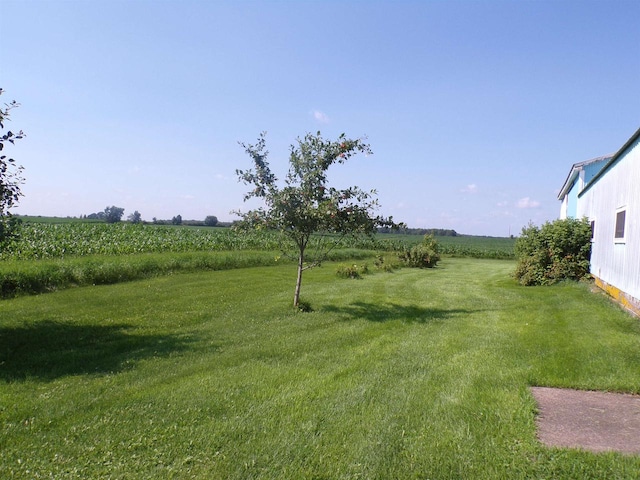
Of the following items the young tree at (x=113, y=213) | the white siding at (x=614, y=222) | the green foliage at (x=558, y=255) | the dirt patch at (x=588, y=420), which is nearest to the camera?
the dirt patch at (x=588, y=420)

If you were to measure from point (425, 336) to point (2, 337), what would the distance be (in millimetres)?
8064

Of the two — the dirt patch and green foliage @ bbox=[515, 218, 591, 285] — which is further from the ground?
green foliage @ bbox=[515, 218, 591, 285]

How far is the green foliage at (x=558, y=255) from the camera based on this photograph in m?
14.9

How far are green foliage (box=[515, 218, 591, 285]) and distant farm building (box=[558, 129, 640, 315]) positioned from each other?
2.21ft

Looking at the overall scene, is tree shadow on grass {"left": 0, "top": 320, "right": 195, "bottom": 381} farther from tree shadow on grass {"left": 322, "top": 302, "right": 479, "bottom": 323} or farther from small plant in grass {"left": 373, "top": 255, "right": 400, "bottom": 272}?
small plant in grass {"left": 373, "top": 255, "right": 400, "bottom": 272}

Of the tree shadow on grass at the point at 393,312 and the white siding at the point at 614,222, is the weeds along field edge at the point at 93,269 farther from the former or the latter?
the white siding at the point at 614,222

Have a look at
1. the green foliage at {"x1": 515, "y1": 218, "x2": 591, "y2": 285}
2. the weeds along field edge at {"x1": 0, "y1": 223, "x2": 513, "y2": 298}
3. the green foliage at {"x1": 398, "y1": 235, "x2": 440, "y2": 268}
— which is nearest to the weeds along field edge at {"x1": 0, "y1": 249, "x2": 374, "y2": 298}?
the weeds along field edge at {"x1": 0, "y1": 223, "x2": 513, "y2": 298}

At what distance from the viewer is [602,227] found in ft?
40.6

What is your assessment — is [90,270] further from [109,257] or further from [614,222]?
[614,222]

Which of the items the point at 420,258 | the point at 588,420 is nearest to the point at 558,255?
the point at 420,258

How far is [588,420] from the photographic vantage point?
14.5ft

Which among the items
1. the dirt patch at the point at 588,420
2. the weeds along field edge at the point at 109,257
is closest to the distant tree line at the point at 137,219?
the weeds along field edge at the point at 109,257

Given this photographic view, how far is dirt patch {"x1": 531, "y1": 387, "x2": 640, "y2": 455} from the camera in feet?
12.9

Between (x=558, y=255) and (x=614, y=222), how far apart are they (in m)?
4.70
